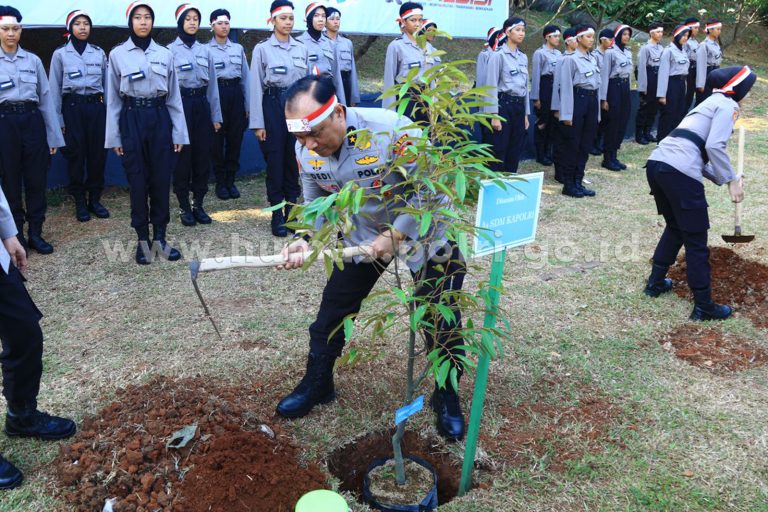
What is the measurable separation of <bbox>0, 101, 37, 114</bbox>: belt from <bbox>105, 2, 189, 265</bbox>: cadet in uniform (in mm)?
727

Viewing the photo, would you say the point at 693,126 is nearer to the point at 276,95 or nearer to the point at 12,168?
the point at 276,95

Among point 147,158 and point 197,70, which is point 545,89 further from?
point 147,158

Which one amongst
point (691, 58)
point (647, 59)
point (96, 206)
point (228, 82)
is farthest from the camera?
point (691, 58)

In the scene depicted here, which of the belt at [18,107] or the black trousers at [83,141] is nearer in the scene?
the belt at [18,107]

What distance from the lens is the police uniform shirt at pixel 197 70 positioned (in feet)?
19.9

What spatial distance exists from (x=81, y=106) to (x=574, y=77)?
504cm

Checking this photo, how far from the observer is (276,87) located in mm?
5762

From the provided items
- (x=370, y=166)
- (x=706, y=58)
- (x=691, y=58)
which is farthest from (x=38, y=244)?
(x=706, y=58)

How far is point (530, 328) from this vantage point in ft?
13.5

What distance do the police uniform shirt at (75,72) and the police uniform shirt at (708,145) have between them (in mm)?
4601

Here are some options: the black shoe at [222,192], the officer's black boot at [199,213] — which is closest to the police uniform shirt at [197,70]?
the officer's black boot at [199,213]

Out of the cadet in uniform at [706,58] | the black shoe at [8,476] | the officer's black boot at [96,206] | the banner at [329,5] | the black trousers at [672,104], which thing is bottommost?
the officer's black boot at [96,206]

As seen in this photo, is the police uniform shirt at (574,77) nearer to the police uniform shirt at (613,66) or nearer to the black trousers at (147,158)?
the police uniform shirt at (613,66)

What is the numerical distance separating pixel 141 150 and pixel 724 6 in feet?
55.0
